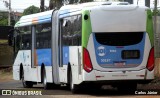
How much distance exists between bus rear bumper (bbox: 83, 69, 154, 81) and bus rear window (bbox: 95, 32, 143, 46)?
3.31 feet

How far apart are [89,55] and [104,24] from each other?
1.19 metres

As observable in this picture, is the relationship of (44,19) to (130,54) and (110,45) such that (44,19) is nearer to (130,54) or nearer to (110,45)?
(110,45)

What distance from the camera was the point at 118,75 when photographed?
17.8 metres

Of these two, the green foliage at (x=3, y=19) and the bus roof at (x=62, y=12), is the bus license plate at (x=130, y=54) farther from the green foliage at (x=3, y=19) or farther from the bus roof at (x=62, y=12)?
the green foliage at (x=3, y=19)

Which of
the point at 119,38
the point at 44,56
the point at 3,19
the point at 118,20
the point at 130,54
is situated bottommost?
the point at 3,19

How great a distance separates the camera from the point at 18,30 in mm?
26266

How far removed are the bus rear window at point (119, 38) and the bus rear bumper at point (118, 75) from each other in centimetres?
101

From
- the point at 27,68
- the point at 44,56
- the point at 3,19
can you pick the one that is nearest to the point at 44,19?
the point at 44,56

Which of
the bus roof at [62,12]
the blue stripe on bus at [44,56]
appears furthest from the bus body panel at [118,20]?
the blue stripe on bus at [44,56]

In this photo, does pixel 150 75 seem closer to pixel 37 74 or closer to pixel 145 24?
pixel 145 24

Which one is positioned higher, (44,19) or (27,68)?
(44,19)

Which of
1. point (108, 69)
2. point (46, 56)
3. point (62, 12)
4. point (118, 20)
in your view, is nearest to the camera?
point (108, 69)

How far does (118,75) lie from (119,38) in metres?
1.29

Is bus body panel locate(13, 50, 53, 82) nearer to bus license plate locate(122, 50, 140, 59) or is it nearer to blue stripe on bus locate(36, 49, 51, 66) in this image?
blue stripe on bus locate(36, 49, 51, 66)
